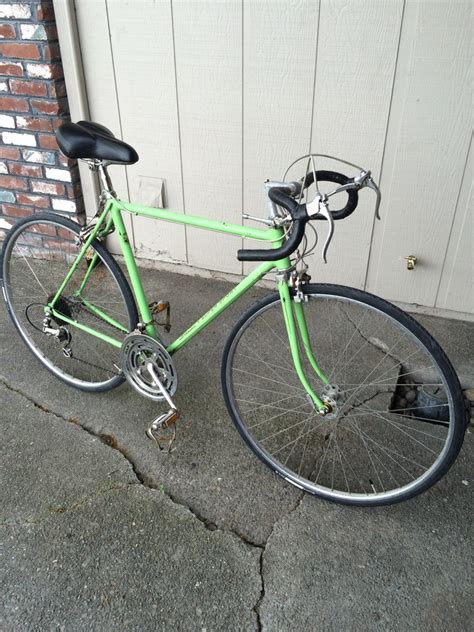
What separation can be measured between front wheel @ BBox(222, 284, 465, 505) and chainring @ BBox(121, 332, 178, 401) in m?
0.25

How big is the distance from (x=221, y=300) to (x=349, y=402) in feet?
2.64

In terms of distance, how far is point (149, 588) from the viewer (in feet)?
5.73

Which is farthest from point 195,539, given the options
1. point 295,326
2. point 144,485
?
point 295,326

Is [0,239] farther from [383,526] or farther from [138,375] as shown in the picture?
[383,526]

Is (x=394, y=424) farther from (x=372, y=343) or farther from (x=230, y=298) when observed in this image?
(x=230, y=298)

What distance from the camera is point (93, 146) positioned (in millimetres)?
1968

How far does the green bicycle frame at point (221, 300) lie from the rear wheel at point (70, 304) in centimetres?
4

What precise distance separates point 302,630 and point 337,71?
2.20 meters

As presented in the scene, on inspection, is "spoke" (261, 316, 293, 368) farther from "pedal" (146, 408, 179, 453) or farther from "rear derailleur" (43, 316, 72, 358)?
"rear derailleur" (43, 316, 72, 358)

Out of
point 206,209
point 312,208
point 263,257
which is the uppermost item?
point 312,208

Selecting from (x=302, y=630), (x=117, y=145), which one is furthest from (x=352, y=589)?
(x=117, y=145)

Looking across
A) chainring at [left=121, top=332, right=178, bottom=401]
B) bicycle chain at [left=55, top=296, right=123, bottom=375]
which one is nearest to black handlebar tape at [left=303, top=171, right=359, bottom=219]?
chainring at [left=121, top=332, right=178, bottom=401]

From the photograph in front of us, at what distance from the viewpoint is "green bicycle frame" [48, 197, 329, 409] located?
1787 millimetres

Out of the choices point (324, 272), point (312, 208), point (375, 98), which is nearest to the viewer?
point (312, 208)
